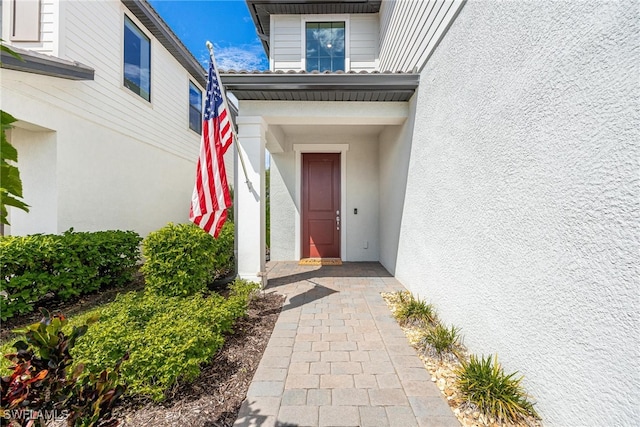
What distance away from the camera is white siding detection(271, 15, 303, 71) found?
259 inches

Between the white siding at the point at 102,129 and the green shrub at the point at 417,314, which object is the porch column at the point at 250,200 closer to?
the green shrub at the point at 417,314

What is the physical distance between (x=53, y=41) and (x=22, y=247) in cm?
360

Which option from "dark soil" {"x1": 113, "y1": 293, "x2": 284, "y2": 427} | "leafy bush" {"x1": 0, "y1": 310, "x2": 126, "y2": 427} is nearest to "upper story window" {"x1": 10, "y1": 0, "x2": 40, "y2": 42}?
"leafy bush" {"x1": 0, "y1": 310, "x2": 126, "y2": 427}

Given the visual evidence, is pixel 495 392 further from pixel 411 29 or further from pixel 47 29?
pixel 47 29

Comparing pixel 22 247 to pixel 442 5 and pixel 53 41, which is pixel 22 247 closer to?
pixel 53 41

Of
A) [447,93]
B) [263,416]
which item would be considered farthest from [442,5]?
[263,416]

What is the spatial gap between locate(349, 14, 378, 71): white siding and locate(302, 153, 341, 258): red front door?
243 centimetres

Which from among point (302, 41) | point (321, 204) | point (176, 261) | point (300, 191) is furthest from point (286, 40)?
point (176, 261)

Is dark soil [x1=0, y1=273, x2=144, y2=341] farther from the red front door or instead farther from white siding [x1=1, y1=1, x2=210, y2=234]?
the red front door

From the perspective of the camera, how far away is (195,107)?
940 centimetres

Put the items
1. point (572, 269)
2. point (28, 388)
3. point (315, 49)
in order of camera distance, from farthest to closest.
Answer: point (315, 49)
point (572, 269)
point (28, 388)

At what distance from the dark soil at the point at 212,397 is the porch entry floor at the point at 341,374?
0.32 feet

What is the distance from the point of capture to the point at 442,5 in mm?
3090

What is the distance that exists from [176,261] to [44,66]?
346 centimetres
